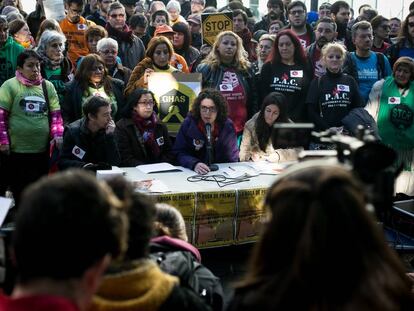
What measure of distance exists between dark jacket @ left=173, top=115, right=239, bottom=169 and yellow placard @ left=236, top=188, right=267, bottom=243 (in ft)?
2.60

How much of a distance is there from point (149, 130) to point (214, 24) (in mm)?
2328

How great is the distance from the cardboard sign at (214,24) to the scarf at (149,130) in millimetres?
2129

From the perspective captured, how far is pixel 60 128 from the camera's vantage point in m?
6.01

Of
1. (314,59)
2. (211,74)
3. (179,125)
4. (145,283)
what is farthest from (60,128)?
(145,283)

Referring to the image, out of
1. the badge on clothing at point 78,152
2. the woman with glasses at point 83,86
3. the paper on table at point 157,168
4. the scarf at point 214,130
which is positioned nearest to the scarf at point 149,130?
the paper on table at point 157,168

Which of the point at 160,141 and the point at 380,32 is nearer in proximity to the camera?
the point at 160,141

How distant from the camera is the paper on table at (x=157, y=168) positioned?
5549mm

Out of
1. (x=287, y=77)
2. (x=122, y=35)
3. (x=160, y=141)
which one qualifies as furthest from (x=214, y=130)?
(x=122, y=35)

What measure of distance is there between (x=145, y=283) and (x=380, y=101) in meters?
5.60

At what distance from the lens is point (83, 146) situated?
17.9ft

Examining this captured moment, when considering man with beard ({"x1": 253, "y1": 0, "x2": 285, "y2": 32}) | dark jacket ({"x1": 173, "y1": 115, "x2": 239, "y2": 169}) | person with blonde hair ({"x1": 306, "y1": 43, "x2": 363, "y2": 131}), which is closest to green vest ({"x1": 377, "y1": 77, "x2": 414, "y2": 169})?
person with blonde hair ({"x1": 306, "y1": 43, "x2": 363, "y2": 131})

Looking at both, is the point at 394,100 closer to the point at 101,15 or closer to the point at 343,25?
the point at 343,25

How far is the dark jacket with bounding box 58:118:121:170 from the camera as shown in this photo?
5.43 metres

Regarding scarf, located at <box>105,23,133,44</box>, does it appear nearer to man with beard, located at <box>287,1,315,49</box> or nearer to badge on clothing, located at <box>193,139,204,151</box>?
man with beard, located at <box>287,1,315,49</box>
